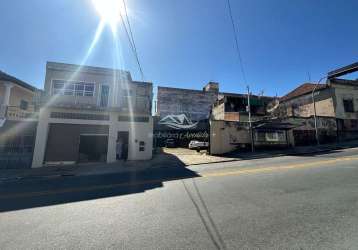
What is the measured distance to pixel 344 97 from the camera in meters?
28.0

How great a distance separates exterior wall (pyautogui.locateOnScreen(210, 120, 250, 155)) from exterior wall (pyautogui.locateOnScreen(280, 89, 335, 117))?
14.7 metres

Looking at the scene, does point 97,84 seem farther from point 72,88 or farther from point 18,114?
point 18,114

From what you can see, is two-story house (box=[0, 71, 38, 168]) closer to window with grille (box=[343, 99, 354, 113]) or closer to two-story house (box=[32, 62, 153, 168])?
two-story house (box=[32, 62, 153, 168])

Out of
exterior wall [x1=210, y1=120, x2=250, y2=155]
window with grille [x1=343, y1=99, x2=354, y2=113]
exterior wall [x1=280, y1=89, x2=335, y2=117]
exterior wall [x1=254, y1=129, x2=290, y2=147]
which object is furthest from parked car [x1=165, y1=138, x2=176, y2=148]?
window with grille [x1=343, y1=99, x2=354, y2=113]

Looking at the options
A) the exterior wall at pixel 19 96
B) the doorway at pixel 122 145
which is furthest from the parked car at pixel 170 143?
the exterior wall at pixel 19 96

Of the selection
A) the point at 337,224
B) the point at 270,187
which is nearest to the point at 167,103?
the point at 270,187

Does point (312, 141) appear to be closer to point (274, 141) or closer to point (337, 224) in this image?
point (274, 141)

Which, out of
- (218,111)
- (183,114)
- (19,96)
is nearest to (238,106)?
(218,111)

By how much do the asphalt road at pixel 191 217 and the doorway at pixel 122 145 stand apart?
1074cm

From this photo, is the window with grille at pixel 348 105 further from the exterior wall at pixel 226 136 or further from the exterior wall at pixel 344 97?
the exterior wall at pixel 226 136

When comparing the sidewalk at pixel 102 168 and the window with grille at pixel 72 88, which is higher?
the window with grille at pixel 72 88

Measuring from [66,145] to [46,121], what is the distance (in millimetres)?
2661

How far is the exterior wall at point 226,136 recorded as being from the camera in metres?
20.1

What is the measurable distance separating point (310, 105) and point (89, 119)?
30610 millimetres
